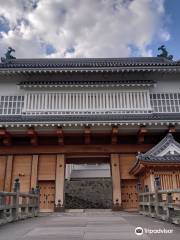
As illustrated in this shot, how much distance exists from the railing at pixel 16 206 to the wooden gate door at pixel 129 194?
14.9ft

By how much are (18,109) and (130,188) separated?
766 cm

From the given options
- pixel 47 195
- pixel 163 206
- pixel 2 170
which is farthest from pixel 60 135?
pixel 163 206

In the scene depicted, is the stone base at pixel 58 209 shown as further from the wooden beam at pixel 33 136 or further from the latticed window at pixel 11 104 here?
the latticed window at pixel 11 104

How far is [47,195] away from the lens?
12.8 meters

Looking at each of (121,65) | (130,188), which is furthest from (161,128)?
(121,65)

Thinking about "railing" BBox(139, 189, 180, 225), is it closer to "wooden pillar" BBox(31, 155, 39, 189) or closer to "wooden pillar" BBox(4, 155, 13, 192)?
"wooden pillar" BBox(31, 155, 39, 189)

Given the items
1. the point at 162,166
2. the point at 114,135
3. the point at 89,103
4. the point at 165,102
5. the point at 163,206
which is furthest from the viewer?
the point at 165,102

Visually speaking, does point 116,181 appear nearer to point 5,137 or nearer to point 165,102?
point 165,102

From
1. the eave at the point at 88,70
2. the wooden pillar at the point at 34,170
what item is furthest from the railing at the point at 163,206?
the eave at the point at 88,70

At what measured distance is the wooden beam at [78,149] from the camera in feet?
43.7

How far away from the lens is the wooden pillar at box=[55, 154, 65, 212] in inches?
487

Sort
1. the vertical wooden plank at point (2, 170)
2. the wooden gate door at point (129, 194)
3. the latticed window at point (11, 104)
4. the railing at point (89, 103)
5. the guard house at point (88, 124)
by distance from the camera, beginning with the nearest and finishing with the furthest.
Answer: the guard house at point (88, 124) < the wooden gate door at point (129, 194) < the vertical wooden plank at point (2, 170) < the railing at point (89, 103) < the latticed window at point (11, 104)

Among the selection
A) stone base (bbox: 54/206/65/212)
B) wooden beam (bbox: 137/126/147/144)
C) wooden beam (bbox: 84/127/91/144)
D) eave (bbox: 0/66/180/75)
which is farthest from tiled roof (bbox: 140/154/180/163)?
eave (bbox: 0/66/180/75)

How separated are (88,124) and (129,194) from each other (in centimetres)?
425
